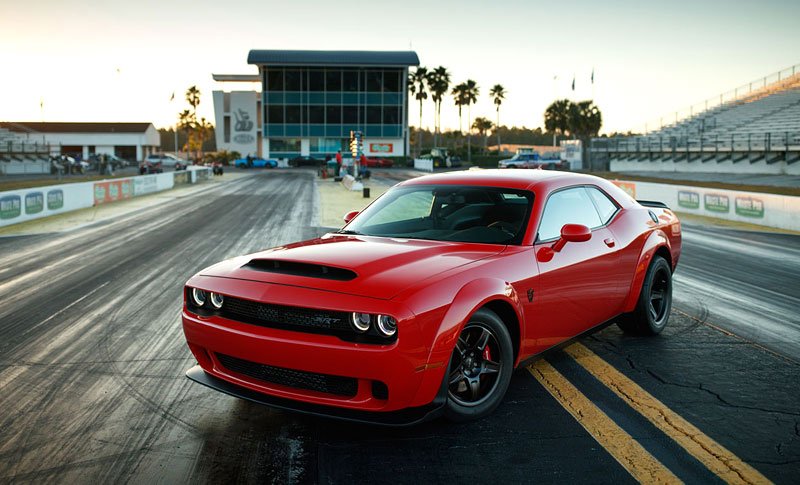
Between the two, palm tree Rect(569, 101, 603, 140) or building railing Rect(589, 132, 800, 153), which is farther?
palm tree Rect(569, 101, 603, 140)

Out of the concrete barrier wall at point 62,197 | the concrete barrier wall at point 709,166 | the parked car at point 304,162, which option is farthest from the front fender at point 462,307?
the parked car at point 304,162

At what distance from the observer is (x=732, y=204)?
789 inches

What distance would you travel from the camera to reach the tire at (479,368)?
13.4 ft

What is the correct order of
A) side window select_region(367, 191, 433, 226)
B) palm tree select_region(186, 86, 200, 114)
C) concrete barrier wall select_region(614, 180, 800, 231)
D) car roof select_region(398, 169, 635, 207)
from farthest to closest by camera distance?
palm tree select_region(186, 86, 200, 114) → concrete barrier wall select_region(614, 180, 800, 231) → side window select_region(367, 191, 433, 226) → car roof select_region(398, 169, 635, 207)

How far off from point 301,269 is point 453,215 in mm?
1611

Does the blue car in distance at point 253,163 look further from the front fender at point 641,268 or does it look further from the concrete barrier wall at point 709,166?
the front fender at point 641,268

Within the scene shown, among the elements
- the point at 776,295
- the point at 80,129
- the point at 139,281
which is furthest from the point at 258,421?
the point at 80,129

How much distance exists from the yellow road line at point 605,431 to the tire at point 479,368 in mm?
540

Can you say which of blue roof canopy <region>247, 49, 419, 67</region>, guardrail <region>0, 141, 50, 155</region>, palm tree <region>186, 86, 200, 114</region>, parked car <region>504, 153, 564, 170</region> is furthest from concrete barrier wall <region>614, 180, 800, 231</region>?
palm tree <region>186, 86, 200, 114</region>

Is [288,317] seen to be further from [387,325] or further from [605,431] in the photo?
[605,431]

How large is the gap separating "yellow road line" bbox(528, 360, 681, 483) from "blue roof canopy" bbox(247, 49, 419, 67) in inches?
3368

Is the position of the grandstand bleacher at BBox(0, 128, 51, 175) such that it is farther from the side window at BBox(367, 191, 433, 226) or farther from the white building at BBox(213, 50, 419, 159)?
the side window at BBox(367, 191, 433, 226)

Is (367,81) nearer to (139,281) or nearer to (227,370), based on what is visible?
(139,281)

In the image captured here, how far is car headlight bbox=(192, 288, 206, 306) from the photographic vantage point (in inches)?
168
